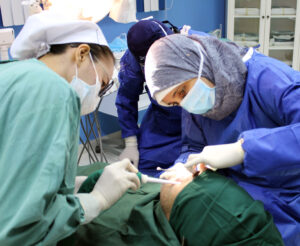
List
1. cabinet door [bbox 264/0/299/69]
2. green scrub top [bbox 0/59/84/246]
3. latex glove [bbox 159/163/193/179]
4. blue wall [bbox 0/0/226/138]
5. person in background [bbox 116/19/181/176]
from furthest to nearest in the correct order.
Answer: cabinet door [bbox 264/0/299/69] < blue wall [bbox 0/0/226/138] < person in background [bbox 116/19/181/176] < latex glove [bbox 159/163/193/179] < green scrub top [bbox 0/59/84/246]

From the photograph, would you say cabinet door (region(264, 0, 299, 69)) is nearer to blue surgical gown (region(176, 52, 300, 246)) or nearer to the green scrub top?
blue surgical gown (region(176, 52, 300, 246))

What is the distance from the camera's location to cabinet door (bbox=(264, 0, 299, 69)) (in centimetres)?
448

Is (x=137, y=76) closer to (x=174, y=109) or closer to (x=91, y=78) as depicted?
(x=174, y=109)

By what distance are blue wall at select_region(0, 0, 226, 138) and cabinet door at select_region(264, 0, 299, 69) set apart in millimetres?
723

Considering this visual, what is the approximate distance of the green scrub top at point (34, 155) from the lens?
881 mm

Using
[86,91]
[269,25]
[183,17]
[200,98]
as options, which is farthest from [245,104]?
[269,25]

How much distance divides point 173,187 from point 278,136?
47 centimetres

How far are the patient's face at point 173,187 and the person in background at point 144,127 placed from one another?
707mm

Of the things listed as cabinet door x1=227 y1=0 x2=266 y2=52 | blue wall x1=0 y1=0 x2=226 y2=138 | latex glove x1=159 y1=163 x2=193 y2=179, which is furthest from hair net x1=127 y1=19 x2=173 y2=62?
cabinet door x1=227 y1=0 x2=266 y2=52

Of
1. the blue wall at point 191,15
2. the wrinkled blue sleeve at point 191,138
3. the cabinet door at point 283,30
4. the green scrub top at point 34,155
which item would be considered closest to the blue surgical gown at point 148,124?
the wrinkled blue sleeve at point 191,138

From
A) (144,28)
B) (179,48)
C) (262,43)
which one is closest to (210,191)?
(179,48)

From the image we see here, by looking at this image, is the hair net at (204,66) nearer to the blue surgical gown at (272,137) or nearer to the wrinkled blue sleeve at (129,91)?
the blue surgical gown at (272,137)

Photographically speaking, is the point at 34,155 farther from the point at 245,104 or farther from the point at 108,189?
the point at 245,104

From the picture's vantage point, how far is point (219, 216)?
1217 mm
